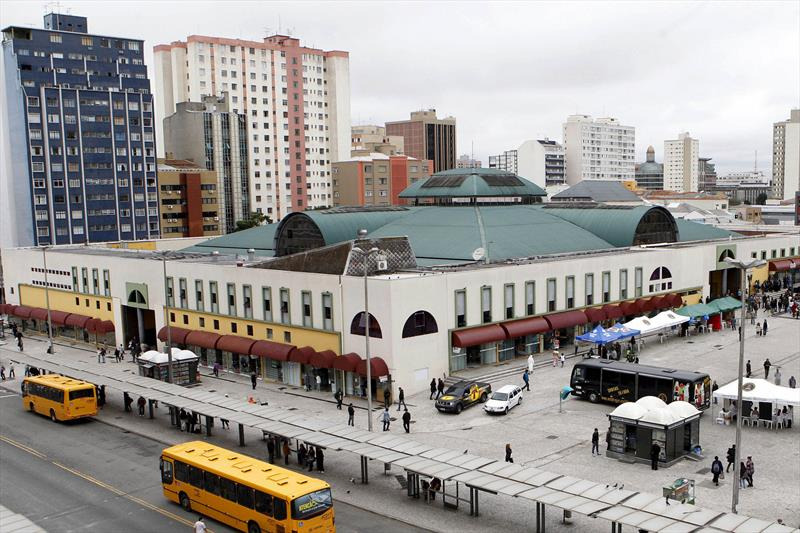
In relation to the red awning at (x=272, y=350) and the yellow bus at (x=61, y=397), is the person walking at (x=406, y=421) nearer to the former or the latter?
the red awning at (x=272, y=350)

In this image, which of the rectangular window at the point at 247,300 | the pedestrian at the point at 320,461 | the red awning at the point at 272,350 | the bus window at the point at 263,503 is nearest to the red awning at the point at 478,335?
the red awning at the point at 272,350

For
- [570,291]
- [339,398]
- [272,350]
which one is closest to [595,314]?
[570,291]

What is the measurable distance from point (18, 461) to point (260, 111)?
126 meters

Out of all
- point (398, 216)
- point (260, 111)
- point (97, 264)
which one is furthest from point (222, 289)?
point (260, 111)

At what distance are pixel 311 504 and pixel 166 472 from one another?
28.0ft

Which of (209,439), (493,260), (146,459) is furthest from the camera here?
(493,260)

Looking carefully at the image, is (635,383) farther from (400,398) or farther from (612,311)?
(612,311)

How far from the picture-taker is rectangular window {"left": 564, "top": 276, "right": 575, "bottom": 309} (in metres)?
61.8

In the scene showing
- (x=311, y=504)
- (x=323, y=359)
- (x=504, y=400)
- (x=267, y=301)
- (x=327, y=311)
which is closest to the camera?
(x=311, y=504)

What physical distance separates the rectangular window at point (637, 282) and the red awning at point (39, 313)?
191 feet

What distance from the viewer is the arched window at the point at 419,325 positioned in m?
50.3

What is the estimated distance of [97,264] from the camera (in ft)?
247

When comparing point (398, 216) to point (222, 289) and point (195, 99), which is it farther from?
point (195, 99)

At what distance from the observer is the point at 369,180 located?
166750 millimetres
